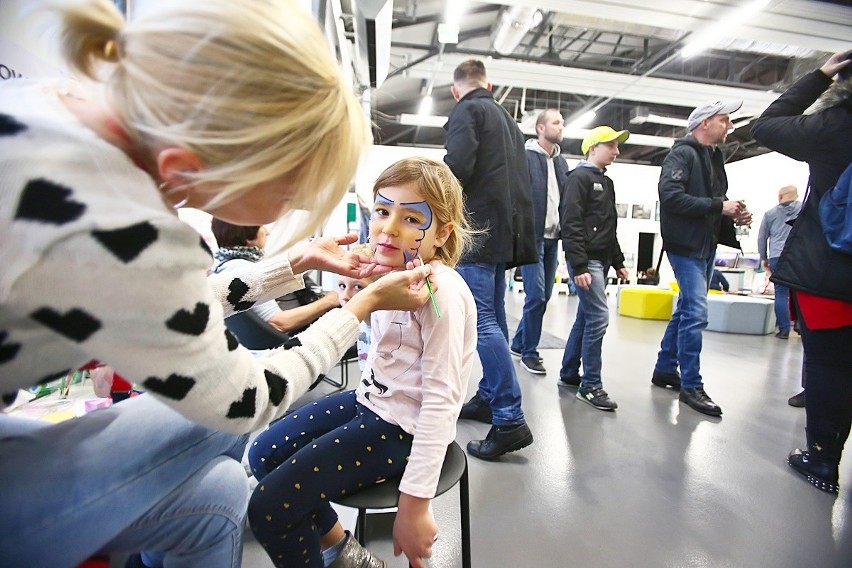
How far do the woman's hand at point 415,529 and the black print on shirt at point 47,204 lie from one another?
0.66 metres

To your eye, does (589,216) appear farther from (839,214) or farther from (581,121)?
(581,121)

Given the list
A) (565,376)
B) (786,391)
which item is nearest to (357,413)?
(565,376)

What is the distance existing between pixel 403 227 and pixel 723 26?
17.9 feet

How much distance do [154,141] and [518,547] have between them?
1.33 m

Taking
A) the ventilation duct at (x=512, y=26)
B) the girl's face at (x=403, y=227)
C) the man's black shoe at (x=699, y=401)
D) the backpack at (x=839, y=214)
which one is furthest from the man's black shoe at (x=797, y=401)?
the ventilation duct at (x=512, y=26)

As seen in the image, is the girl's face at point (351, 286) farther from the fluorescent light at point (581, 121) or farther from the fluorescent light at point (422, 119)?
the fluorescent light at point (581, 121)

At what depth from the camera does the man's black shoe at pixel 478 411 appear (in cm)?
208

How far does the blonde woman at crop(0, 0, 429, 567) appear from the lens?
430 millimetres

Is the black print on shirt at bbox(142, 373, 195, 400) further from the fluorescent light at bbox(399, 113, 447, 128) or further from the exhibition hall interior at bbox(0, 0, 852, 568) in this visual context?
the fluorescent light at bbox(399, 113, 447, 128)

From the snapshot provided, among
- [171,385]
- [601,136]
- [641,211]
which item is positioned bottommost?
[171,385]

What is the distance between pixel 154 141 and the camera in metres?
0.50

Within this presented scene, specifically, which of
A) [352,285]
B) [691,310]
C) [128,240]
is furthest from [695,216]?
[128,240]

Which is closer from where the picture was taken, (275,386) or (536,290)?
(275,386)

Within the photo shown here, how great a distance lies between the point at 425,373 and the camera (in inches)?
33.8
